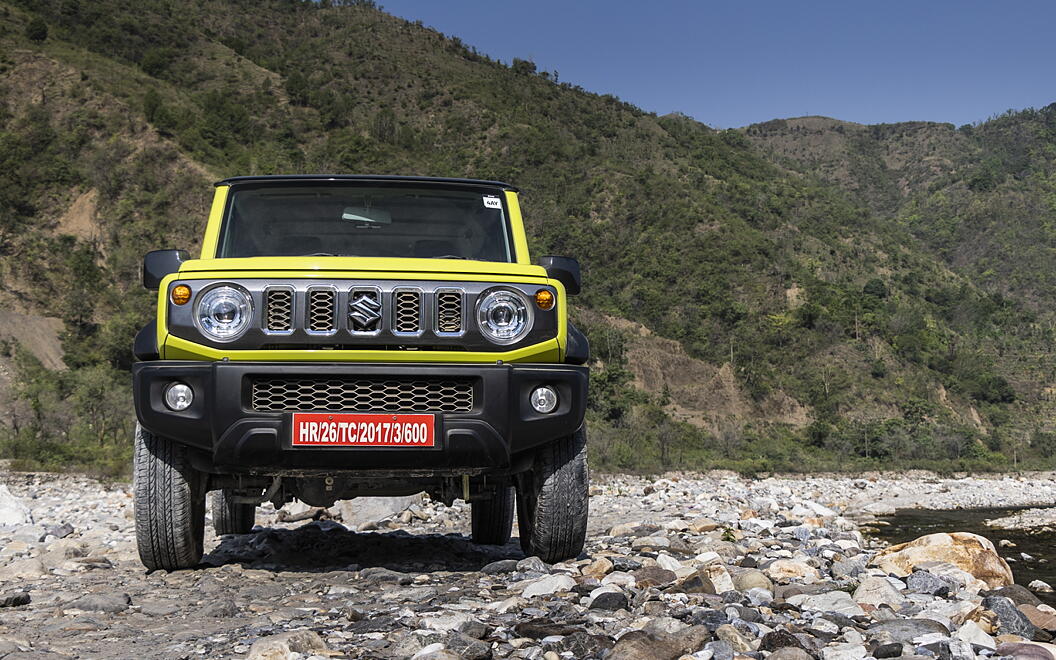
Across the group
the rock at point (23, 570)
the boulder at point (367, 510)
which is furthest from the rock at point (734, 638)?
the boulder at point (367, 510)

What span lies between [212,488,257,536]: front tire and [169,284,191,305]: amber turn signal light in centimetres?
295

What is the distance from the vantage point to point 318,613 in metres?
4.02

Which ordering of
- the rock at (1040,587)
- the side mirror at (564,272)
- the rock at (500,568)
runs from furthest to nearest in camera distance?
the rock at (1040,587), the side mirror at (564,272), the rock at (500,568)

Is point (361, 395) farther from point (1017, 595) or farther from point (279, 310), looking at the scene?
point (1017, 595)

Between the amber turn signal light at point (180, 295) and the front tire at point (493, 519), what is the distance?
2915mm

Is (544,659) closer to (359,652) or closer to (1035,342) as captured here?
(359,652)

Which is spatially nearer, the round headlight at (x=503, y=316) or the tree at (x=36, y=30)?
the round headlight at (x=503, y=316)

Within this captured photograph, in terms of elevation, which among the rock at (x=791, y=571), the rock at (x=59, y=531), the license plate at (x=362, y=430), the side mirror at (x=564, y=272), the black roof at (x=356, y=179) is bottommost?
the rock at (x=59, y=531)

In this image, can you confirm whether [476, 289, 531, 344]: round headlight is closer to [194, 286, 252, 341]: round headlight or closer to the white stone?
[194, 286, 252, 341]: round headlight

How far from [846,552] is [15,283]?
149 ft

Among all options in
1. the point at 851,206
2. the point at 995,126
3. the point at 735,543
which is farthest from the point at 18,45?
the point at 995,126

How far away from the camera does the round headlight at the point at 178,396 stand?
4352 millimetres

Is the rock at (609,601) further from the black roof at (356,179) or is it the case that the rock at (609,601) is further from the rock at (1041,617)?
the black roof at (356,179)

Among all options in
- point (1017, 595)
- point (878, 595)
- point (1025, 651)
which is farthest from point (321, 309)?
point (1017, 595)
